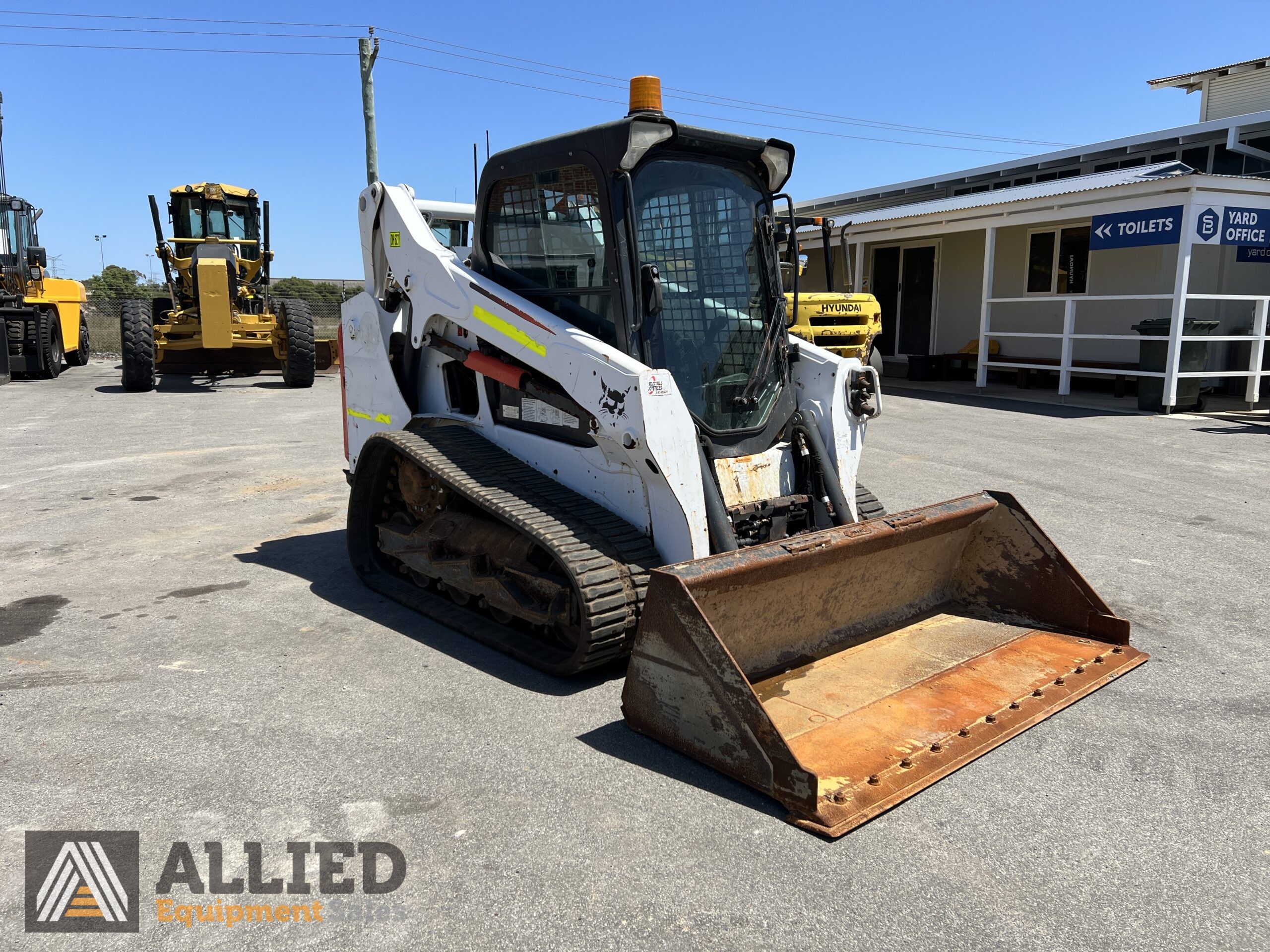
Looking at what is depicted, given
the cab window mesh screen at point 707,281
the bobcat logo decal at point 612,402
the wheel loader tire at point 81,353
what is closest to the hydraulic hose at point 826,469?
the cab window mesh screen at point 707,281

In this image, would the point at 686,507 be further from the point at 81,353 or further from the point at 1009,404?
the point at 81,353

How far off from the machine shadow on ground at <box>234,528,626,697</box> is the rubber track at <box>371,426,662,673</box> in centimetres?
19

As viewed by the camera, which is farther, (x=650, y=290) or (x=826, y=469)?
(x=826, y=469)

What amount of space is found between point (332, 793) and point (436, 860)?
60cm

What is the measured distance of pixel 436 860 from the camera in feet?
9.47

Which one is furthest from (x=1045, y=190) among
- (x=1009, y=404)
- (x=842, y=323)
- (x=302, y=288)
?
(x=302, y=288)

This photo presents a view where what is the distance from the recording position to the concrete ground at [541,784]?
2.60 metres

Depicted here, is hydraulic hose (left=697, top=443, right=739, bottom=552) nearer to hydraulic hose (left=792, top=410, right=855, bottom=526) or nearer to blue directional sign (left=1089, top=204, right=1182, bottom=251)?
hydraulic hose (left=792, top=410, right=855, bottom=526)

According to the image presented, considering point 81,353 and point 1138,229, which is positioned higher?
point 1138,229

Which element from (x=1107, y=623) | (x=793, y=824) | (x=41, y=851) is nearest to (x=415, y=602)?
(x=41, y=851)

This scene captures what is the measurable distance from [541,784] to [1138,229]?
13.0 meters

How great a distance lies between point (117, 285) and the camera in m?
64.6

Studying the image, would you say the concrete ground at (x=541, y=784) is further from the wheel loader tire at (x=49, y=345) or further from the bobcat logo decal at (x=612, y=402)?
the wheel loader tire at (x=49, y=345)

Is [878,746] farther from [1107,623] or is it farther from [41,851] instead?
[41,851]
